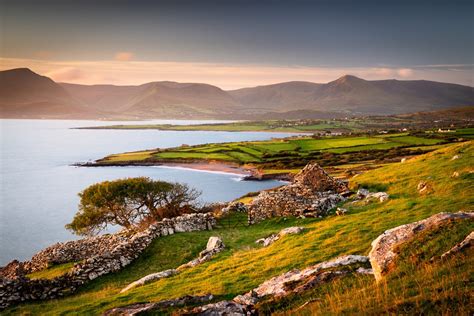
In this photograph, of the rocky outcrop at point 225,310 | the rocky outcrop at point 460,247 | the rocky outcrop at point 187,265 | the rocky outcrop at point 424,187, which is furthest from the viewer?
the rocky outcrop at point 424,187

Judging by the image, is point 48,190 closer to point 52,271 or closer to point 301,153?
point 52,271

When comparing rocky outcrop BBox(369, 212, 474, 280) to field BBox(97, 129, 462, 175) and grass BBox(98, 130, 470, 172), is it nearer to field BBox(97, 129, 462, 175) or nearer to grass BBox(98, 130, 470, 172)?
field BBox(97, 129, 462, 175)

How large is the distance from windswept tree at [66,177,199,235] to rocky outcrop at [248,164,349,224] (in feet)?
46.6

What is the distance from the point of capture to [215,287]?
606 inches

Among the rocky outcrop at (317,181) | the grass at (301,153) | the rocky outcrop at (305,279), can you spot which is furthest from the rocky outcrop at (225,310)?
the grass at (301,153)

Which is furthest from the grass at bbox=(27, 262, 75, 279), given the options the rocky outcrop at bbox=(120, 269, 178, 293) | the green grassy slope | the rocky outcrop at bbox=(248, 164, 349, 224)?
the green grassy slope

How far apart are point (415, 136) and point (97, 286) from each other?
566 ft

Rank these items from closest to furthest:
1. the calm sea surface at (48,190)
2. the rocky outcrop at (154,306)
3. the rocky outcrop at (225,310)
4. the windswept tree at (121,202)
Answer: the rocky outcrop at (225,310) < the rocky outcrop at (154,306) < the windswept tree at (121,202) < the calm sea surface at (48,190)

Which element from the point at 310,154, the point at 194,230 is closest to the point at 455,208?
the point at 194,230

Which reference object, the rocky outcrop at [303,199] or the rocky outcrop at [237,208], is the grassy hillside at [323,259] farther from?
the rocky outcrop at [237,208]

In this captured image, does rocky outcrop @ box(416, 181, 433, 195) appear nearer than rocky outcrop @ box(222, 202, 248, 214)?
Yes

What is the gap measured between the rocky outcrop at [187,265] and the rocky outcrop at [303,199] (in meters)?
9.26

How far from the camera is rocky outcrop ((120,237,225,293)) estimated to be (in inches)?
753

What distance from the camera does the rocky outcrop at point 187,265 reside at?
62.7 feet
